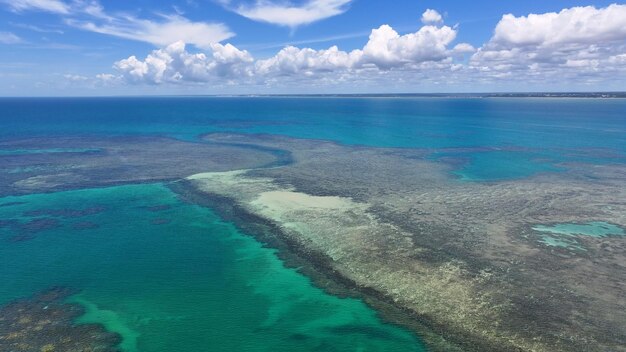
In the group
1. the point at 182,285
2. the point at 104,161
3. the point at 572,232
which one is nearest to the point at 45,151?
the point at 104,161

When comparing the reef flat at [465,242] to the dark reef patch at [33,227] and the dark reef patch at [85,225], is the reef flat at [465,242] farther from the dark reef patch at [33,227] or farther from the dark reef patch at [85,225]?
the dark reef patch at [33,227]

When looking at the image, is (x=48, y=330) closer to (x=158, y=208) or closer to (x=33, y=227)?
(x=33, y=227)

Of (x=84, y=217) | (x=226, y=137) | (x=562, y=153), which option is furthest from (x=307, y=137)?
(x=84, y=217)

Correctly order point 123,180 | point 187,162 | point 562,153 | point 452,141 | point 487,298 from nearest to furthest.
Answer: point 487,298 → point 123,180 → point 187,162 → point 562,153 → point 452,141

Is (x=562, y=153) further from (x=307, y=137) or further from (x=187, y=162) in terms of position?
(x=187, y=162)

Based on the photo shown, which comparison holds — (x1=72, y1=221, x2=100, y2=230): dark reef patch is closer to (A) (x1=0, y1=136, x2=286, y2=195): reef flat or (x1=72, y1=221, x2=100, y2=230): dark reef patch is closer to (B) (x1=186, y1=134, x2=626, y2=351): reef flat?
(B) (x1=186, y1=134, x2=626, y2=351): reef flat

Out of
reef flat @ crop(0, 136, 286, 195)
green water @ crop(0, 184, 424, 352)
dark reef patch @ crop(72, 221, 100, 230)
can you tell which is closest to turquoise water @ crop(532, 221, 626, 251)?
green water @ crop(0, 184, 424, 352)
